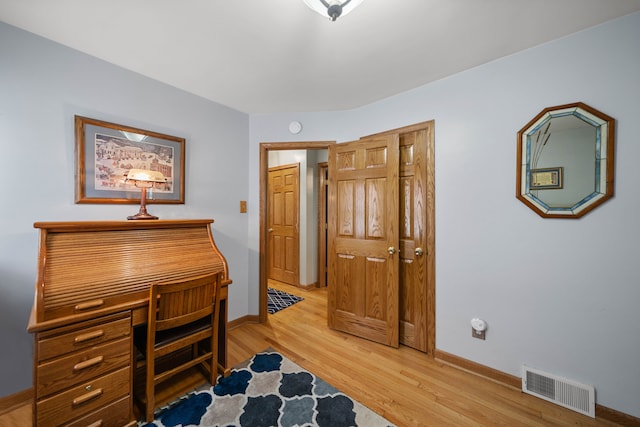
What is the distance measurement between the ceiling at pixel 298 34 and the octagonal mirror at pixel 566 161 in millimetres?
574

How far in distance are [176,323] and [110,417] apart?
56 cm

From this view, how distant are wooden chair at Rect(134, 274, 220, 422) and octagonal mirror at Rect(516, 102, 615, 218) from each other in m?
2.36

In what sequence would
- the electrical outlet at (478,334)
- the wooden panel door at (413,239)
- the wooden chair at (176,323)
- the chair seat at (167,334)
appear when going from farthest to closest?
the wooden panel door at (413,239)
the electrical outlet at (478,334)
the chair seat at (167,334)
the wooden chair at (176,323)

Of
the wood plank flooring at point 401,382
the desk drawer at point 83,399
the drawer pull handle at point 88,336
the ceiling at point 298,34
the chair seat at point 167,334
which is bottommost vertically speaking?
the wood plank flooring at point 401,382

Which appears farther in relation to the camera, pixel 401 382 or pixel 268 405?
pixel 401 382

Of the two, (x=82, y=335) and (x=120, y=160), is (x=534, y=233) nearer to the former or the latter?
(x=82, y=335)

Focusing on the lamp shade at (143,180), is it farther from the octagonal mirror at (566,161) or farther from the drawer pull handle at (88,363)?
the octagonal mirror at (566,161)

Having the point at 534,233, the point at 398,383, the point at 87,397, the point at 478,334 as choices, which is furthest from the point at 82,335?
the point at 534,233

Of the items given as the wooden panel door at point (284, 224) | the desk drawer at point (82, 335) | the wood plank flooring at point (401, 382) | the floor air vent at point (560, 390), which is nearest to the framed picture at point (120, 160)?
the desk drawer at point (82, 335)

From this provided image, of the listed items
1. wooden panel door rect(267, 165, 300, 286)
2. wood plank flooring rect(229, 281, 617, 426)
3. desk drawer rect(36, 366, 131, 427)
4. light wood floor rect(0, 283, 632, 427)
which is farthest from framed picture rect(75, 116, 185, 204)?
wooden panel door rect(267, 165, 300, 286)

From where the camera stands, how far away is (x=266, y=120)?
2859 millimetres

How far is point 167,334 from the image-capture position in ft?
5.32

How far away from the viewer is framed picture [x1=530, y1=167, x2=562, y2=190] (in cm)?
162

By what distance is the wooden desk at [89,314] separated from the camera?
1.20 meters
